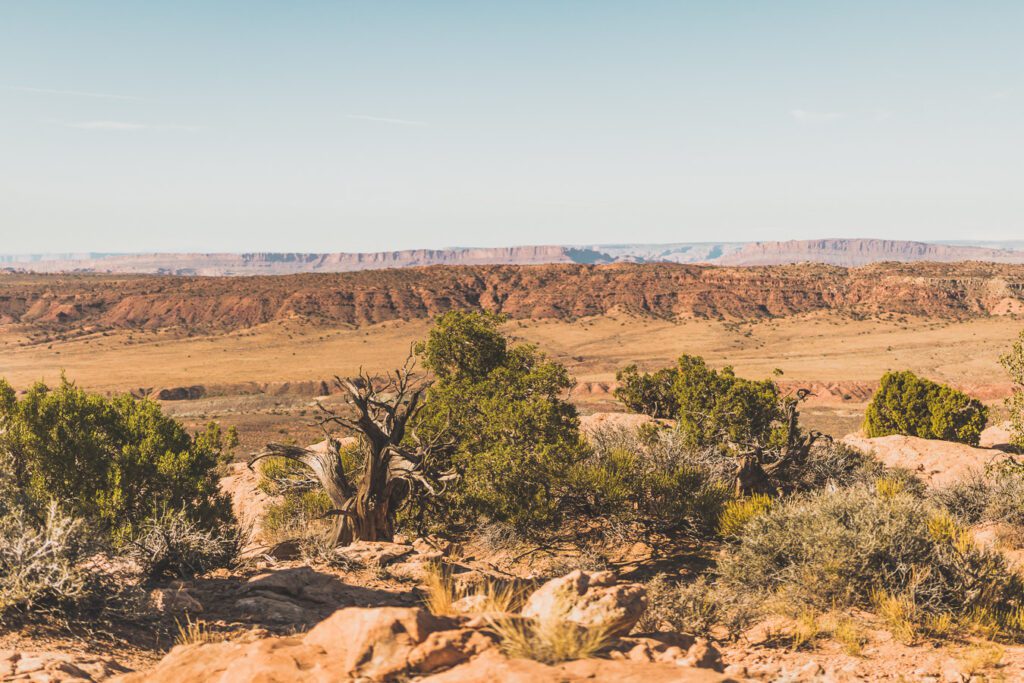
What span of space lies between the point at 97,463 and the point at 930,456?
27.0 m

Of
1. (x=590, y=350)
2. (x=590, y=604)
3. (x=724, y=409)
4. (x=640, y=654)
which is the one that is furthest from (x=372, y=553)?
(x=590, y=350)

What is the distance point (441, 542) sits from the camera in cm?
1614

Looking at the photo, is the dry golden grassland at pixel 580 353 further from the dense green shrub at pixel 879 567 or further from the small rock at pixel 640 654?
the small rock at pixel 640 654

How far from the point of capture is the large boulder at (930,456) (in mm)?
21609

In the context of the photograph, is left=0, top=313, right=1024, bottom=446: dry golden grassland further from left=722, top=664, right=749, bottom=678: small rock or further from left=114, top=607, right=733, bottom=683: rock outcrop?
left=722, top=664, right=749, bottom=678: small rock

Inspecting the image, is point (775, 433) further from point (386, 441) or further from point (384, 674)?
point (384, 674)

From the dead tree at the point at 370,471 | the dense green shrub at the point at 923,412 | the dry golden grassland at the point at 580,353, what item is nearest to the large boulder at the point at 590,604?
the dead tree at the point at 370,471

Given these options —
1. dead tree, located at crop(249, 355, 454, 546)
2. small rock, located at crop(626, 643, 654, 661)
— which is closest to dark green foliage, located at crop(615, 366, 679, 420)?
dead tree, located at crop(249, 355, 454, 546)

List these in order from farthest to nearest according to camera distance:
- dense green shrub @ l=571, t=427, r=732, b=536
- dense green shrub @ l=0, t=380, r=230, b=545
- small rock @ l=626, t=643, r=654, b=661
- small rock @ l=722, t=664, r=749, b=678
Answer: dense green shrub @ l=571, t=427, r=732, b=536 < dense green shrub @ l=0, t=380, r=230, b=545 < small rock @ l=722, t=664, r=749, b=678 < small rock @ l=626, t=643, r=654, b=661

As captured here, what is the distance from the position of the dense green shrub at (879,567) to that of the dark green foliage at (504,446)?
18.2 feet

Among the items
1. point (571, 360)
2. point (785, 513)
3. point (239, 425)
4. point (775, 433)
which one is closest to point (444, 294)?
point (571, 360)

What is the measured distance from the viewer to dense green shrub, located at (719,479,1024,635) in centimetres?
865

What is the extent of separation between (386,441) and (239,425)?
1467 inches

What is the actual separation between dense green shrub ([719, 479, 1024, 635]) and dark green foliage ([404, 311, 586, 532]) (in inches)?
218
